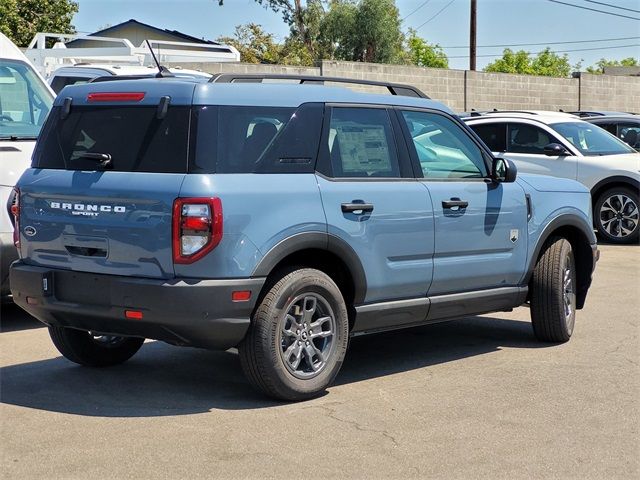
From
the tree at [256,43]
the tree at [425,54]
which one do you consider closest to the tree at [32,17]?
the tree at [256,43]

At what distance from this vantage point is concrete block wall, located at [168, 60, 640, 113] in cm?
2602

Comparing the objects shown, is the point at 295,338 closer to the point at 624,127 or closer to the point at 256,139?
the point at 256,139

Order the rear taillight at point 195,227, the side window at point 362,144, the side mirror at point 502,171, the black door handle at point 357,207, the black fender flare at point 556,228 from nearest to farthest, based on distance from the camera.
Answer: the rear taillight at point 195,227 → the black door handle at point 357,207 → the side window at point 362,144 → the side mirror at point 502,171 → the black fender flare at point 556,228

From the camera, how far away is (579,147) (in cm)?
1541

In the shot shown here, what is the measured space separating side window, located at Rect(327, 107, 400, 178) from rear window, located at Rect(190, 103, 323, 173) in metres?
0.16

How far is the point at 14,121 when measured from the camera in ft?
30.8

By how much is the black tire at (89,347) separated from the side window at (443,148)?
2.36 m

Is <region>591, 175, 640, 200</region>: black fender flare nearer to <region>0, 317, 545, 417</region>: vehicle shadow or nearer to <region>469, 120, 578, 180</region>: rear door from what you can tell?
<region>469, 120, 578, 180</region>: rear door

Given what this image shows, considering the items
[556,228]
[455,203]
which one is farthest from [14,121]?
[556,228]

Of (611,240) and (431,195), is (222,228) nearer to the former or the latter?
(431,195)

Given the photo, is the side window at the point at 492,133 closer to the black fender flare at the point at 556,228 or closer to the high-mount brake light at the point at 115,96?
the black fender flare at the point at 556,228

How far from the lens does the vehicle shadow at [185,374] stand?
6250 mm

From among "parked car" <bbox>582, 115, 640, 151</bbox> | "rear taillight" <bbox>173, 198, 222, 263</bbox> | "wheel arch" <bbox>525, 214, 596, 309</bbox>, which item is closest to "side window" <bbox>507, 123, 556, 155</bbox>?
"parked car" <bbox>582, 115, 640, 151</bbox>

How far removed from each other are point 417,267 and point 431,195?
511 millimetres
